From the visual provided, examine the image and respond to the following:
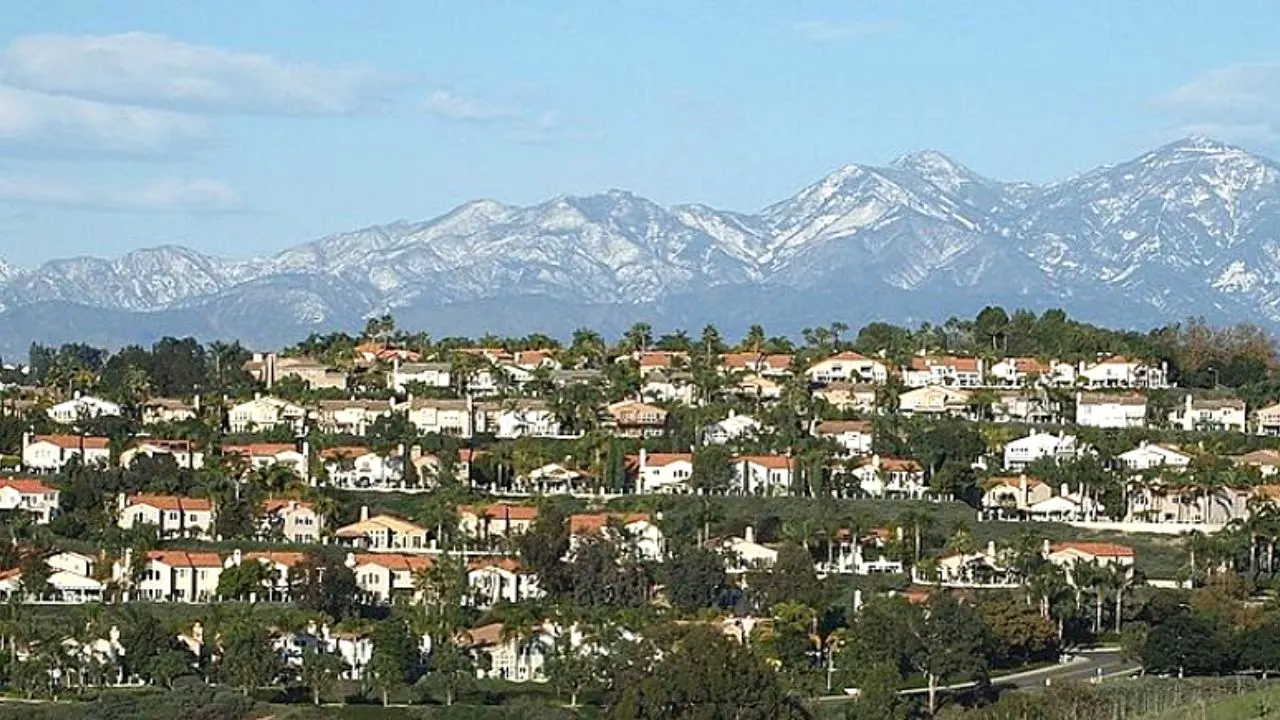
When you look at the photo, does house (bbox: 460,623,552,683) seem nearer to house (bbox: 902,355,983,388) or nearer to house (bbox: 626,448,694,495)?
house (bbox: 626,448,694,495)

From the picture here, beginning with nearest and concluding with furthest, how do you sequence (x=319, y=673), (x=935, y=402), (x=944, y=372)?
(x=319, y=673) → (x=935, y=402) → (x=944, y=372)

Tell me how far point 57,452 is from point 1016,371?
107 ft

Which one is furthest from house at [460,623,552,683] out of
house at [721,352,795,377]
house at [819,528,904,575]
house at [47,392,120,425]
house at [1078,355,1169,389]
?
house at [1078,355,1169,389]

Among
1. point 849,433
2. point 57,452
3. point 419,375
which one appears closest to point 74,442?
point 57,452

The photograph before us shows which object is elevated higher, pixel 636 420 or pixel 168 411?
pixel 168 411

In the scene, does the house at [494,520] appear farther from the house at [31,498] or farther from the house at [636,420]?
the house at [636,420]

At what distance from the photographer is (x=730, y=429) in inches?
3059

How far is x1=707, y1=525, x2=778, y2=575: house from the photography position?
6078 cm

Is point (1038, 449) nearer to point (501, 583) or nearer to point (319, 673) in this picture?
point (501, 583)

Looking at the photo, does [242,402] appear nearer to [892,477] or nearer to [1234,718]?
[892,477]

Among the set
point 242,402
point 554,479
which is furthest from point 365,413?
point 554,479

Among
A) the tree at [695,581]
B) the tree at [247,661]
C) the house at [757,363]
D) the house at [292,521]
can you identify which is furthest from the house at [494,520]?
the house at [757,363]

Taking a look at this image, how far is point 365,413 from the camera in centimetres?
8025

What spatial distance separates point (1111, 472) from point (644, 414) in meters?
15.1
